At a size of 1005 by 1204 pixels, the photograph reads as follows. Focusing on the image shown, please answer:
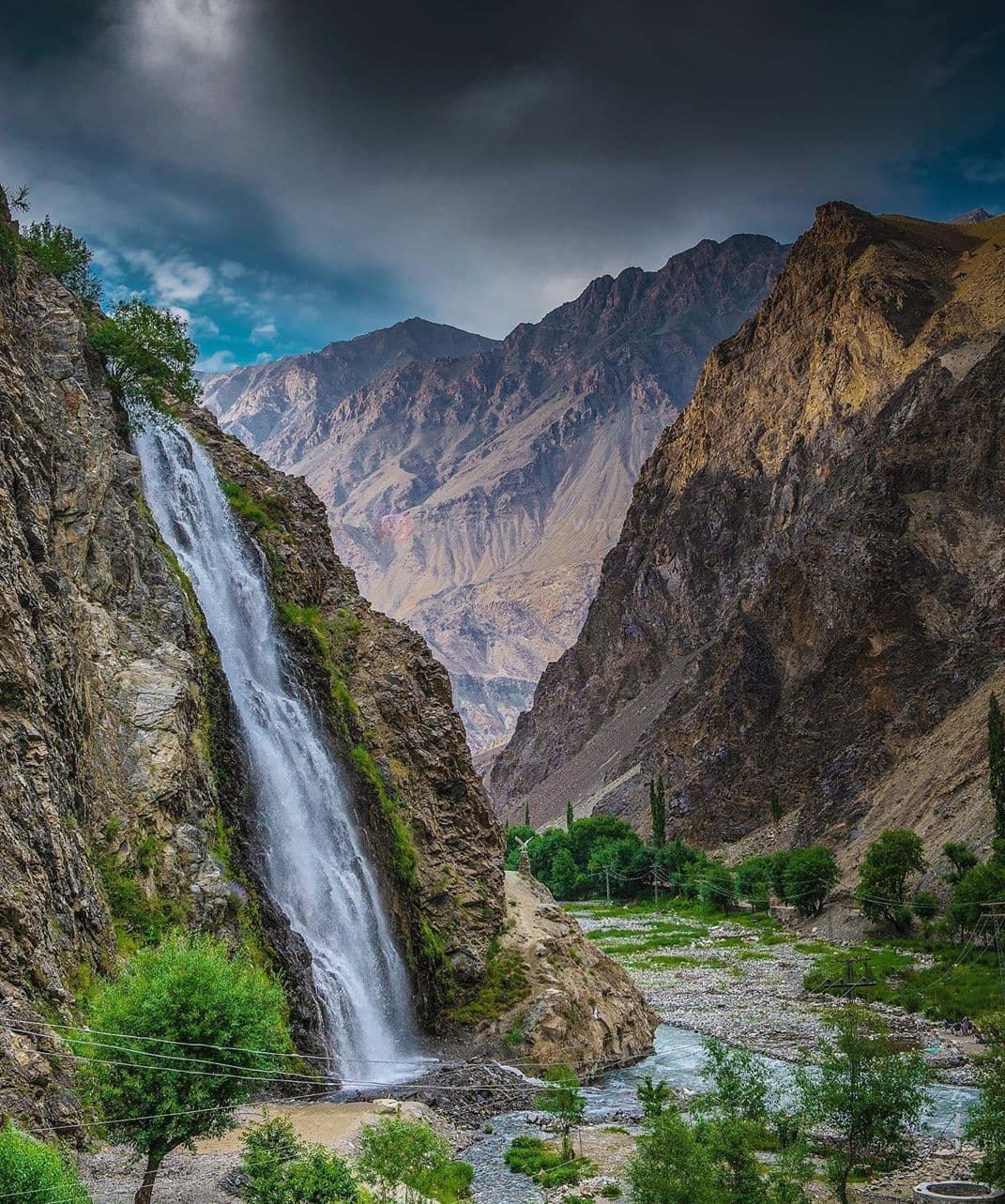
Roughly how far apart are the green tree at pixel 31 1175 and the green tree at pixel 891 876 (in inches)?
2584

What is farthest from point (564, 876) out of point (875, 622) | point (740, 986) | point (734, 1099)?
point (734, 1099)

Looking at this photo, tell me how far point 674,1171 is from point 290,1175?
819cm

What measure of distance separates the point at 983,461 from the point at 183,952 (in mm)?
126643

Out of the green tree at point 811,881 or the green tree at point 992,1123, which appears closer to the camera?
the green tree at point 992,1123

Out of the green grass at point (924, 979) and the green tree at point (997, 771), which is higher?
the green tree at point (997, 771)

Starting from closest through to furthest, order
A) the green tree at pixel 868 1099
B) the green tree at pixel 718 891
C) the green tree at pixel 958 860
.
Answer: the green tree at pixel 868 1099 → the green tree at pixel 958 860 → the green tree at pixel 718 891

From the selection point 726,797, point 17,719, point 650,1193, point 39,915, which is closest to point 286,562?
point 17,719

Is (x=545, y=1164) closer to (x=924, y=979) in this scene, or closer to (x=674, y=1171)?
(x=674, y=1171)

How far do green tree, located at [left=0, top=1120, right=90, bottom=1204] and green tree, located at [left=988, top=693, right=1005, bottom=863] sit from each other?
60.7 m

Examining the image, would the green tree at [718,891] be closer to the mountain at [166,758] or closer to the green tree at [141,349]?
the mountain at [166,758]

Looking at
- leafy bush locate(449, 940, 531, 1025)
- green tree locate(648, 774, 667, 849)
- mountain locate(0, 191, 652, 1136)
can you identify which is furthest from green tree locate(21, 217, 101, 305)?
green tree locate(648, 774, 667, 849)

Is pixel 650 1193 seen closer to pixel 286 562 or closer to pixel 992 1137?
pixel 992 1137

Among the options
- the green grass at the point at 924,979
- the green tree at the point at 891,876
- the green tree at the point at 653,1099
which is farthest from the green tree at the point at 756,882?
the green tree at the point at 653,1099

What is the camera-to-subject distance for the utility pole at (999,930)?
51344mm
